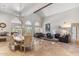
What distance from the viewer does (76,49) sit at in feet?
11.2

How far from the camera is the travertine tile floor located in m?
3.40

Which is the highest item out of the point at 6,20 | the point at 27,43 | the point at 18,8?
the point at 18,8

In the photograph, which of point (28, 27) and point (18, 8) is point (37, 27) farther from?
point (18, 8)

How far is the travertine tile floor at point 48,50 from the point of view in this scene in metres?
3.40

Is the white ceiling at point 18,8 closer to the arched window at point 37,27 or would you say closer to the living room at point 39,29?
the living room at point 39,29

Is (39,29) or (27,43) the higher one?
(39,29)

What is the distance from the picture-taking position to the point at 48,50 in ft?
11.3

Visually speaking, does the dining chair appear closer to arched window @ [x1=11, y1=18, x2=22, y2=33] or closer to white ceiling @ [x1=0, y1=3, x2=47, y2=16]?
arched window @ [x1=11, y1=18, x2=22, y2=33]

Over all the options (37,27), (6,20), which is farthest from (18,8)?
(37,27)

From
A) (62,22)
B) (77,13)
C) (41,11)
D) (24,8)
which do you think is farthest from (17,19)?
(77,13)

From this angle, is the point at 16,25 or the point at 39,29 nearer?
the point at 16,25

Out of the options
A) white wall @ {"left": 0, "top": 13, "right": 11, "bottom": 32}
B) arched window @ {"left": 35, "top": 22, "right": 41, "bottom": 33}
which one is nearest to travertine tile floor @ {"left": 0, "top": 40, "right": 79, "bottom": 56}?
arched window @ {"left": 35, "top": 22, "right": 41, "bottom": 33}

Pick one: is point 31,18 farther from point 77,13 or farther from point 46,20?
point 77,13

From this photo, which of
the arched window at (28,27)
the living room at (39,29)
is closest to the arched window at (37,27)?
the living room at (39,29)
